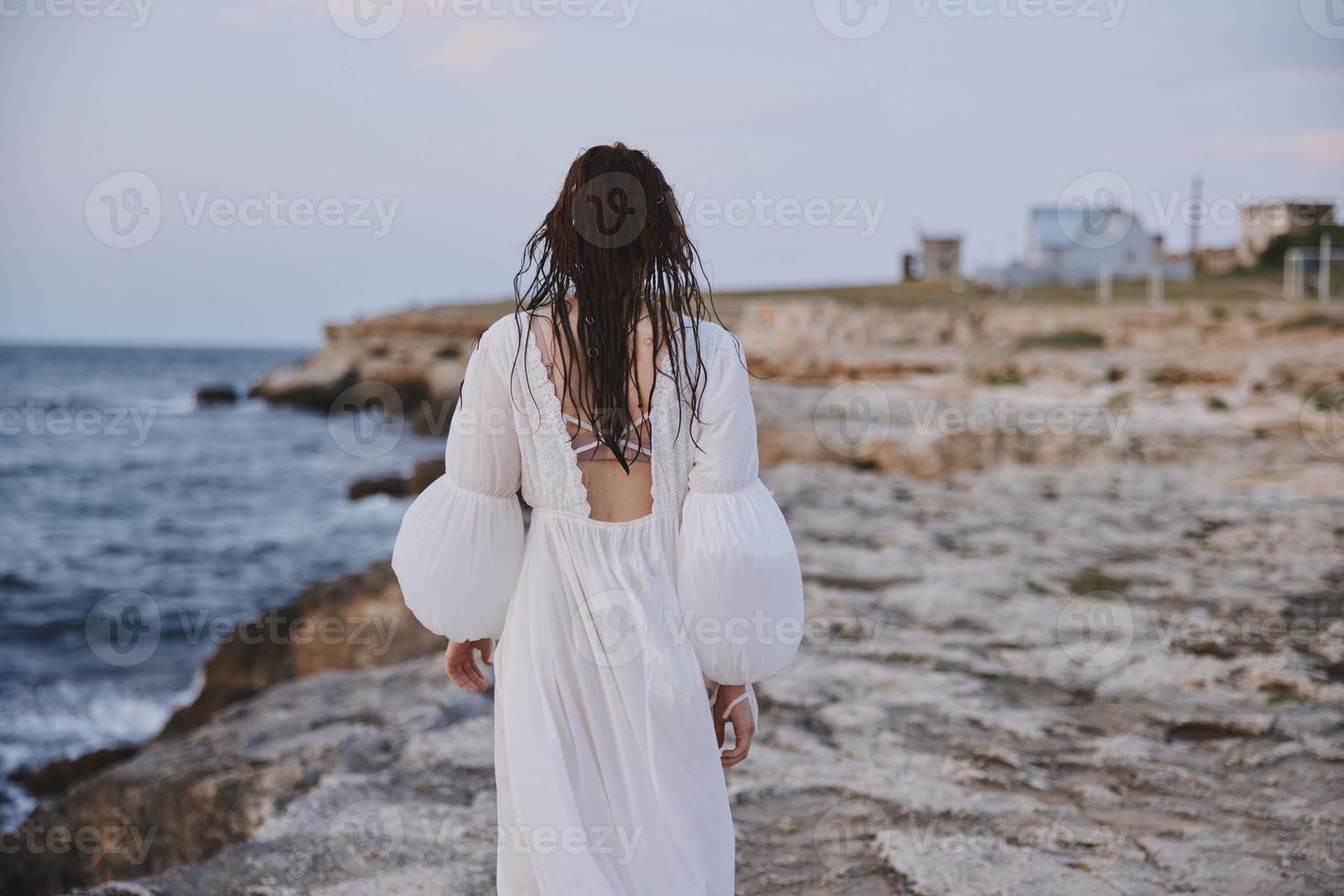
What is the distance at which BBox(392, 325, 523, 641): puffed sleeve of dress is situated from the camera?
7.02ft

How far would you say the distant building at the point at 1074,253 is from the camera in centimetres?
3466

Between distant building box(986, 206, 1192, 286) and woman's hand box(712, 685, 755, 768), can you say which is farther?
distant building box(986, 206, 1192, 286)

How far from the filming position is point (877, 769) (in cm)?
362

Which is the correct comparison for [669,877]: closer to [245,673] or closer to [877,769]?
[877,769]

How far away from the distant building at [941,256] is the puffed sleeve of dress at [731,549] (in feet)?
139

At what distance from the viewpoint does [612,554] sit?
7.00ft

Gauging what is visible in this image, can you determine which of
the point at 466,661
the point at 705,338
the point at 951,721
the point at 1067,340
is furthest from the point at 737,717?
the point at 1067,340

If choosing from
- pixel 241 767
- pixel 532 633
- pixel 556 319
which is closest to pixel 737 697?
pixel 532 633

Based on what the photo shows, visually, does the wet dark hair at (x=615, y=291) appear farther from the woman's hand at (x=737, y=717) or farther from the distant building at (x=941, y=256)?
the distant building at (x=941, y=256)

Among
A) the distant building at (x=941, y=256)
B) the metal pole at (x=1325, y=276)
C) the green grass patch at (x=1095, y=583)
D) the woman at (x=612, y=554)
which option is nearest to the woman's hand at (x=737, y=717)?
the woman at (x=612, y=554)

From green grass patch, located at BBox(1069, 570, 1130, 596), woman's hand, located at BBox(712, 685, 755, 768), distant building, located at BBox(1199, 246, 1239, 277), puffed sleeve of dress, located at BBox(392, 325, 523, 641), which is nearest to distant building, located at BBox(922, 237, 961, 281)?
distant building, located at BBox(1199, 246, 1239, 277)

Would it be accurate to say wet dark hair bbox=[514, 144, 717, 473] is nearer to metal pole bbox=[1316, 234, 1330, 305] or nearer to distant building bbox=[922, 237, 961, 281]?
metal pole bbox=[1316, 234, 1330, 305]

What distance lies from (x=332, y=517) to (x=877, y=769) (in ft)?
52.4

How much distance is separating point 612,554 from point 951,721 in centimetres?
242
